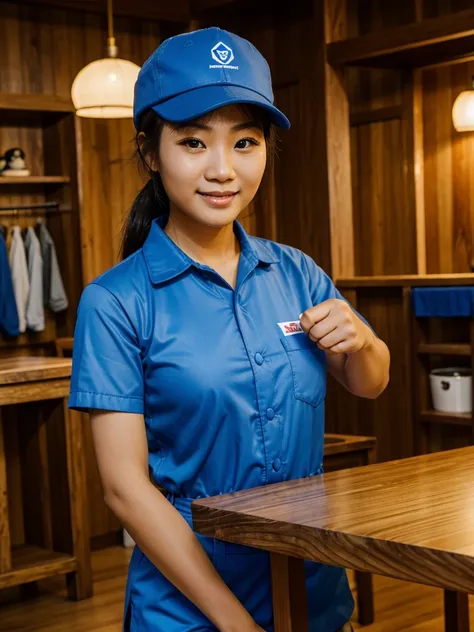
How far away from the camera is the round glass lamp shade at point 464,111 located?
18.4 feet

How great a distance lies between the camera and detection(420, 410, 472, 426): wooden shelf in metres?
4.81

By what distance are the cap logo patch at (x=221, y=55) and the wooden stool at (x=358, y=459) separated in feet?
8.03

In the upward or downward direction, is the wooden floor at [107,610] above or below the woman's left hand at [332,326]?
below

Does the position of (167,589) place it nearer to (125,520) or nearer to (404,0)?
(125,520)

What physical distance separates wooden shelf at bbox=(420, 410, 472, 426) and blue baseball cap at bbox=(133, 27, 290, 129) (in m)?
3.76

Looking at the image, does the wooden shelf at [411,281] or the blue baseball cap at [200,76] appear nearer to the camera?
the blue baseball cap at [200,76]

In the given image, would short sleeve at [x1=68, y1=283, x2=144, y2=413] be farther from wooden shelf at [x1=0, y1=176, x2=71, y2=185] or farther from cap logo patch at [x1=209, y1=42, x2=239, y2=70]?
wooden shelf at [x1=0, y1=176, x2=71, y2=185]

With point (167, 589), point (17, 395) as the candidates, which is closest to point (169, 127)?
point (167, 589)

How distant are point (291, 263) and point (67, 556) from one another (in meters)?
2.92

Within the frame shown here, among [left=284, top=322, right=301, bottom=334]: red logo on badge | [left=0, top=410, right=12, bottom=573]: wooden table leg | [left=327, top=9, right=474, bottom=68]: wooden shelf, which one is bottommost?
[left=0, top=410, right=12, bottom=573]: wooden table leg

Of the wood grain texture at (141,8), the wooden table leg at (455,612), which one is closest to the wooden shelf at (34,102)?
the wood grain texture at (141,8)

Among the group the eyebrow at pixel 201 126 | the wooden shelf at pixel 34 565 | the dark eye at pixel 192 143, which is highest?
the eyebrow at pixel 201 126

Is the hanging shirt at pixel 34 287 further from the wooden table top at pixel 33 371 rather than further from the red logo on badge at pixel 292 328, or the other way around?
the red logo on badge at pixel 292 328

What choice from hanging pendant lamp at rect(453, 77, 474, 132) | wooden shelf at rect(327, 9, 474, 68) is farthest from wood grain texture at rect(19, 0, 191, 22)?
hanging pendant lamp at rect(453, 77, 474, 132)
